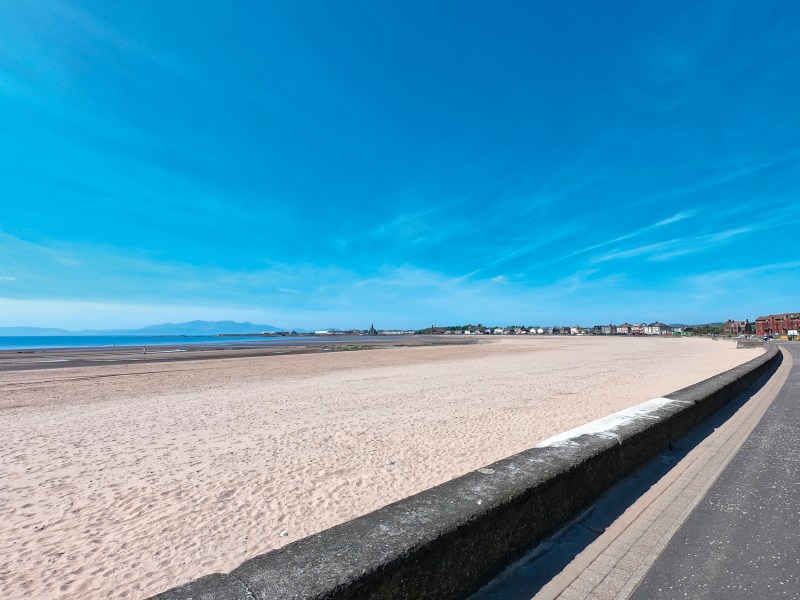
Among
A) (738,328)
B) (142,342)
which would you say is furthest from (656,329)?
(142,342)

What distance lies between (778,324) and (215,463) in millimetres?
120897

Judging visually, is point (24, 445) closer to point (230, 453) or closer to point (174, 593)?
point (230, 453)

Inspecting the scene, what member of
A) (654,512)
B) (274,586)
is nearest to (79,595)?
(274,586)

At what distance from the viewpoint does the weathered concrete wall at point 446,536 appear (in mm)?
1566

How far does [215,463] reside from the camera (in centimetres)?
556

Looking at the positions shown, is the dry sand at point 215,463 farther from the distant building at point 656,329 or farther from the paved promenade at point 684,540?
the distant building at point 656,329

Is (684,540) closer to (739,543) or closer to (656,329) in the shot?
A: (739,543)

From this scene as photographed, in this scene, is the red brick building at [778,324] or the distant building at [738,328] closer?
the red brick building at [778,324]

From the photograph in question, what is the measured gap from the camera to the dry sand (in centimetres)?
325

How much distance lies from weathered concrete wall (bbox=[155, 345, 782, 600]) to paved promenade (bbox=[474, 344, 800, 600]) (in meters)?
0.16

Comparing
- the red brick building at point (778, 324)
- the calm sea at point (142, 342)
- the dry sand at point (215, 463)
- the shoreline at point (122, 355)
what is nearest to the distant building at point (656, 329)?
the red brick building at point (778, 324)

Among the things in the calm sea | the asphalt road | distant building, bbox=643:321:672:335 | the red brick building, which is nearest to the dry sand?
the asphalt road

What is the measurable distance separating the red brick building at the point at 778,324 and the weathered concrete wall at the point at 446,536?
107m

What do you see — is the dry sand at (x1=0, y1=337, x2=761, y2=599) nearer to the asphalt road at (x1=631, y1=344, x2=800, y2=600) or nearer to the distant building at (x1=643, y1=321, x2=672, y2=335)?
the asphalt road at (x1=631, y1=344, x2=800, y2=600)
